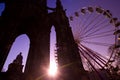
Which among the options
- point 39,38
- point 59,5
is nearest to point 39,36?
point 39,38

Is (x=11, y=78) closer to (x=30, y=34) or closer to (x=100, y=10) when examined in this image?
(x=30, y=34)

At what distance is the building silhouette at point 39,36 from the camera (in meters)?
10.1

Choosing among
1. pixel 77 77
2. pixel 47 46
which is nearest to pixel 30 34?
pixel 47 46

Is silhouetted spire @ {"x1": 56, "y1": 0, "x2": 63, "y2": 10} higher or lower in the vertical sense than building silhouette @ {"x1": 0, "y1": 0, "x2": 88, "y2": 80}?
higher

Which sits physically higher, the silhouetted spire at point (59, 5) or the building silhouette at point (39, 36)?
the silhouetted spire at point (59, 5)

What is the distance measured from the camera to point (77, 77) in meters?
8.95

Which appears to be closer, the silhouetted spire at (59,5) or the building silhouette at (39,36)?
the building silhouette at (39,36)

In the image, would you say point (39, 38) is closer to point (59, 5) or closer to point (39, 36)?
point (39, 36)

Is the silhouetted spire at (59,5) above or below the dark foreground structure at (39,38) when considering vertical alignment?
above

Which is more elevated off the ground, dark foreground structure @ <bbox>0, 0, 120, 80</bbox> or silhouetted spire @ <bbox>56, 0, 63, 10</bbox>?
silhouetted spire @ <bbox>56, 0, 63, 10</bbox>

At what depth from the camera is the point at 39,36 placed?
40.8ft

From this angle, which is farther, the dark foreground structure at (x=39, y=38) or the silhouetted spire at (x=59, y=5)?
the silhouetted spire at (x=59, y=5)

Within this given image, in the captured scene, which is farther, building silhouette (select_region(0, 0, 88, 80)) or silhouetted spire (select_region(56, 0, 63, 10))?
silhouetted spire (select_region(56, 0, 63, 10))

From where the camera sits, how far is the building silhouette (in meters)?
10.1
